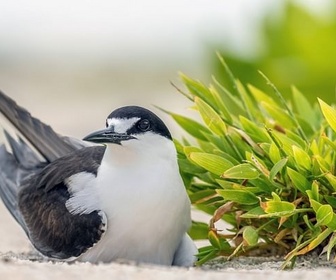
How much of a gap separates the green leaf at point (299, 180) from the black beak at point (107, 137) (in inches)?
22.0

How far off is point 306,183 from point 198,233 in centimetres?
68

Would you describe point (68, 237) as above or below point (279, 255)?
above

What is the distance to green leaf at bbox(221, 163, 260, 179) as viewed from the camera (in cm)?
351

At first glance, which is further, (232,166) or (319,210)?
(232,166)

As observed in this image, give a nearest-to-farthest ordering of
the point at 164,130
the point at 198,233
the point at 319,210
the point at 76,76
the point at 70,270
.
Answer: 1. the point at 70,270
2. the point at 319,210
3. the point at 164,130
4. the point at 198,233
5. the point at 76,76

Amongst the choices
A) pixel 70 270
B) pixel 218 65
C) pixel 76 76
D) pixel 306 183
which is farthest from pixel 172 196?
pixel 76 76

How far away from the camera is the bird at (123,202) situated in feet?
11.5

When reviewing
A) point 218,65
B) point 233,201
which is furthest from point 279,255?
point 218,65

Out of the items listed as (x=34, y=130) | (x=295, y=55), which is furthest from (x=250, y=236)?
(x=295, y=55)

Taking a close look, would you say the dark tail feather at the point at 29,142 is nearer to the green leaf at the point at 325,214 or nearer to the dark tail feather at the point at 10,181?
the dark tail feather at the point at 10,181

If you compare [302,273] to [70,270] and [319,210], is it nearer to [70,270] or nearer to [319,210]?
[319,210]

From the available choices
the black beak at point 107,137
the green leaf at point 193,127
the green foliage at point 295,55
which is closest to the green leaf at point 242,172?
the black beak at point 107,137

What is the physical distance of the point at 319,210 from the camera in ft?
11.2

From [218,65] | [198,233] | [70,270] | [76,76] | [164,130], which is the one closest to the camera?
[70,270]
